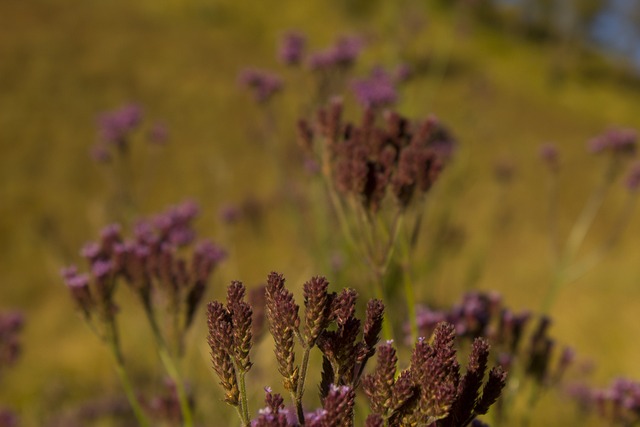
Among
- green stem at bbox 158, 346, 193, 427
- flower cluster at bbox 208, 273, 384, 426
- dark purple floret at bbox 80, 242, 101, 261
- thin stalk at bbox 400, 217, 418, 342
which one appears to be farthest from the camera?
dark purple floret at bbox 80, 242, 101, 261

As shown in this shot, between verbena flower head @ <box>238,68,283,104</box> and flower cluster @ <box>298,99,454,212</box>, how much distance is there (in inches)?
51.3

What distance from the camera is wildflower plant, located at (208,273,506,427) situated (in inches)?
47.0

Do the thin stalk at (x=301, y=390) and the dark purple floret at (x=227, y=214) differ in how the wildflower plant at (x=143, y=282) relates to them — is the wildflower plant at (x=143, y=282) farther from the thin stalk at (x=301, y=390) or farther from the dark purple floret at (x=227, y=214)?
the dark purple floret at (x=227, y=214)

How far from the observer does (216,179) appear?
214 inches

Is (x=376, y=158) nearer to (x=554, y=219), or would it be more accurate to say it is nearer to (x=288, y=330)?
(x=288, y=330)

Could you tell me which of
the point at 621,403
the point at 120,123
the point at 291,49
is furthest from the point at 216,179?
the point at 621,403

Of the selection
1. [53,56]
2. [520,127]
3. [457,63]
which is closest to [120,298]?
[53,56]

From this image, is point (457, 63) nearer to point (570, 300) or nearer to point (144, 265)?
point (570, 300)

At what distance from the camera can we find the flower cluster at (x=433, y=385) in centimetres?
117

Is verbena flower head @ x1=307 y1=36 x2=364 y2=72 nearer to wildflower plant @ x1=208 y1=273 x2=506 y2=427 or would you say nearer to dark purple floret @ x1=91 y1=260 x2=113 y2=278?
dark purple floret @ x1=91 y1=260 x2=113 y2=278

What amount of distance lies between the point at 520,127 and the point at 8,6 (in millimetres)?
9328

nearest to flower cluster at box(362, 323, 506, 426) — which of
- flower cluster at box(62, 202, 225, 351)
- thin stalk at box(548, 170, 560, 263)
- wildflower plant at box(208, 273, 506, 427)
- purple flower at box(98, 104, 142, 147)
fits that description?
wildflower plant at box(208, 273, 506, 427)

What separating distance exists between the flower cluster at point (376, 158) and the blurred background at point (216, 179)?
1.71 metres

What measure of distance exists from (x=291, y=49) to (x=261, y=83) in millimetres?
268
